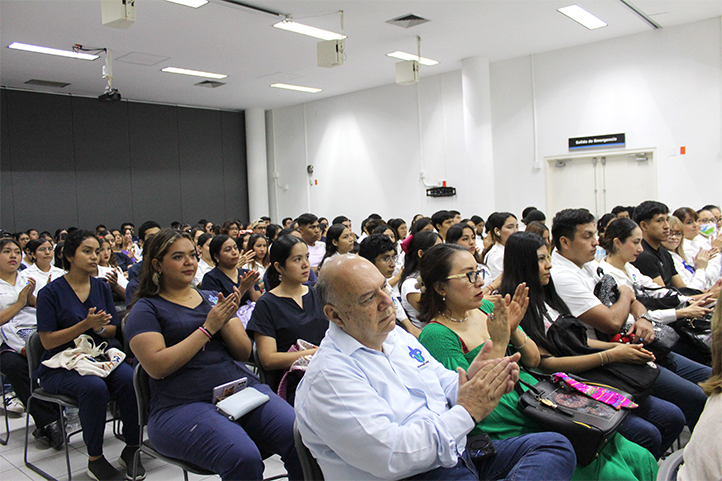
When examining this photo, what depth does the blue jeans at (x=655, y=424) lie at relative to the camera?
2361 mm

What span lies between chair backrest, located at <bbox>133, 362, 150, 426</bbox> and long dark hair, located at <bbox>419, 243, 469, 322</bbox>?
1.34m

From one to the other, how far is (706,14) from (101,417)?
9433mm

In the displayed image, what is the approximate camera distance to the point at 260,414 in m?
2.40

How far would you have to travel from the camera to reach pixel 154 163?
13.2 m

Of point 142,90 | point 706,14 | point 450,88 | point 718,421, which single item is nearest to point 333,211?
point 450,88

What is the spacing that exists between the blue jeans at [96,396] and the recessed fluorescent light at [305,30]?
5.94 meters

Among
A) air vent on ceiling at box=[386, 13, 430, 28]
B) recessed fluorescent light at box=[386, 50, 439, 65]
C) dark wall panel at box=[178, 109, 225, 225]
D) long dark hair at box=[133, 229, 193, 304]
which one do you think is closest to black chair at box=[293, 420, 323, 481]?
long dark hair at box=[133, 229, 193, 304]

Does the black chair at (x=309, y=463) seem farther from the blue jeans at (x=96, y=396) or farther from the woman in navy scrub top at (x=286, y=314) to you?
the blue jeans at (x=96, y=396)

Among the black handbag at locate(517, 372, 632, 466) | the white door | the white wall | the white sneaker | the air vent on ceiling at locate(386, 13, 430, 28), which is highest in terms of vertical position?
the air vent on ceiling at locate(386, 13, 430, 28)

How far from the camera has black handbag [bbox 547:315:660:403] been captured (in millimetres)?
2457

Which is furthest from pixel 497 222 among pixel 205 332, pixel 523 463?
pixel 523 463

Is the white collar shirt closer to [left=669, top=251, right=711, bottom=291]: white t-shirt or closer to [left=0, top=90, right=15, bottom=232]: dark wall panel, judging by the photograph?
[left=669, top=251, right=711, bottom=291]: white t-shirt

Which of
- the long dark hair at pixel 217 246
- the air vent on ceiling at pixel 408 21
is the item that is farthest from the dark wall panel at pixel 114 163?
the long dark hair at pixel 217 246

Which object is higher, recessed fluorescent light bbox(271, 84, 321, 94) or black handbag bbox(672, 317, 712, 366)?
recessed fluorescent light bbox(271, 84, 321, 94)
